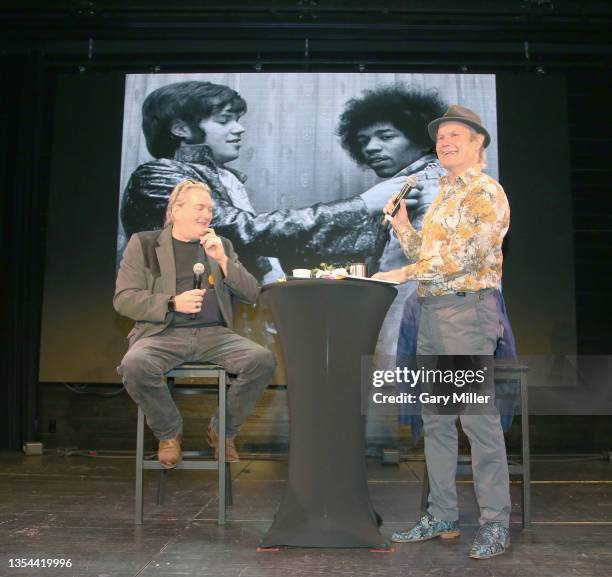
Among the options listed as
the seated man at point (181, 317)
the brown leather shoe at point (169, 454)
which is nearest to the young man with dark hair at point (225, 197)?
the seated man at point (181, 317)

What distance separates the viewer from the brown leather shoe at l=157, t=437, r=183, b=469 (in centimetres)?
276

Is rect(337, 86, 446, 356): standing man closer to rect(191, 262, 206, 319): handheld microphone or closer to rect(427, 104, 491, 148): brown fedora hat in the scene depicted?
rect(191, 262, 206, 319): handheld microphone

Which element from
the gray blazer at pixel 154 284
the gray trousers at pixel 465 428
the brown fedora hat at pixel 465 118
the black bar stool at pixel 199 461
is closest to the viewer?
the gray trousers at pixel 465 428

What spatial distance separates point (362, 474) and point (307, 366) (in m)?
0.39

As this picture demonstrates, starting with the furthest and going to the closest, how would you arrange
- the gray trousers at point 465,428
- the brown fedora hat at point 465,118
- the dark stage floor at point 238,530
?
the brown fedora hat at point 465,118 → the gray trousers at point 465,428 → the dark stage floor at point 238,530

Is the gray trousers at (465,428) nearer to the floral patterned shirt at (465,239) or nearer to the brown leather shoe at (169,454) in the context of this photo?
the floral patterned shirt at (465,239)

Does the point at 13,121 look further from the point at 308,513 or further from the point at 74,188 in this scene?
the point at 308,513

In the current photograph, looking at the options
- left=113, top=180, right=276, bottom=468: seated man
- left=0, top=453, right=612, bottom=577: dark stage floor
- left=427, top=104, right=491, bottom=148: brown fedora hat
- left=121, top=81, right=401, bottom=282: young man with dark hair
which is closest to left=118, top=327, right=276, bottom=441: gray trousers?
left=113, top=180, right=276, bottom=468: seated man

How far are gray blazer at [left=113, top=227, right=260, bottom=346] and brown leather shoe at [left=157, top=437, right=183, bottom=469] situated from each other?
1.46 feet

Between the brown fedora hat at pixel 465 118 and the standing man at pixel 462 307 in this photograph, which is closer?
the standing man at pixel 462 307

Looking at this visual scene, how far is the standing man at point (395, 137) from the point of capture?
482 centimetres

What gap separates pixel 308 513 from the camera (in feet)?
7.31

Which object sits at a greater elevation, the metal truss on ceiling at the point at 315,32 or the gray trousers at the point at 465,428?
the metal truss on ceiling at the point at 315,32

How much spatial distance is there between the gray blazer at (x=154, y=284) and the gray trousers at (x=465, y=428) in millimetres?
877
